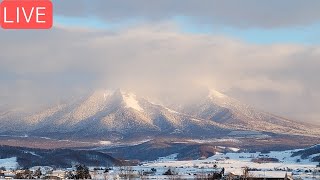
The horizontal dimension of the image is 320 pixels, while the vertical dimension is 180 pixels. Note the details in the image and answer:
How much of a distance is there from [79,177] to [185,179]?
736 inches

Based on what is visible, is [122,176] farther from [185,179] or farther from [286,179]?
[286,179]

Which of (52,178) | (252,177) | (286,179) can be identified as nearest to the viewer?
(286,179)

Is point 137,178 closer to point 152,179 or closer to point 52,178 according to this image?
point 152,179

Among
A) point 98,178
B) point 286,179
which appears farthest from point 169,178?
point 286,179

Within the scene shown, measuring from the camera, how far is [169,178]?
132 metres

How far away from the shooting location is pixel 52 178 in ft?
435

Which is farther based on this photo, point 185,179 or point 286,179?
point 185,179

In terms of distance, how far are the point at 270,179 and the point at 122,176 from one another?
26.6 meters

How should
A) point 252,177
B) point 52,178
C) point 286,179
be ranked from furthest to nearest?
point 52,178
point 252,177
point 286,179

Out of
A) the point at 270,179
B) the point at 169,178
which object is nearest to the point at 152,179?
the point at 169,178

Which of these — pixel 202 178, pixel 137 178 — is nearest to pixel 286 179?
pixel 202 178

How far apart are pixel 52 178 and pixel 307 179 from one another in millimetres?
44657

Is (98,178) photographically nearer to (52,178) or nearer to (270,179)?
(52,178)

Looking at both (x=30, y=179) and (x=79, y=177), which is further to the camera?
(x=79, y=177)
